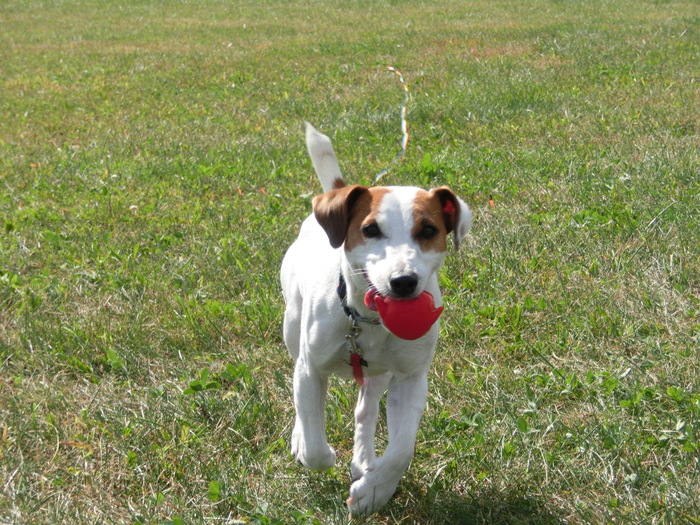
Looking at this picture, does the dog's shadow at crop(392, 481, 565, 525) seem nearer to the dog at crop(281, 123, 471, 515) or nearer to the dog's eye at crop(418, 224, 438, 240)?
the dog at crop(281, 123, 471, 515)

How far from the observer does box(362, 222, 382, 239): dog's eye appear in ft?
10.2

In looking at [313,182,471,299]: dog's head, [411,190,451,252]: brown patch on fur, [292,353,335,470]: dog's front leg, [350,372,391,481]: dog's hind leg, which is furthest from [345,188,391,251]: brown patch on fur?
[350,372,391,481]: dog's hind leg

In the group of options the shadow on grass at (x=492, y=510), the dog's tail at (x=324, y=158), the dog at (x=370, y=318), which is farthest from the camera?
the dog's tail at (x=324, y=158)

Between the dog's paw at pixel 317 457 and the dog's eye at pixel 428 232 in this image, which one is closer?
the dog's eye at pixel 428 232

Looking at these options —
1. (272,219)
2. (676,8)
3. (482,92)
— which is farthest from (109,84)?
(676,8)

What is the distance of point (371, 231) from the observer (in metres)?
3.11

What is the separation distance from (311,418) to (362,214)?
34.2 inches

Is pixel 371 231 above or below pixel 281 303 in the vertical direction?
above

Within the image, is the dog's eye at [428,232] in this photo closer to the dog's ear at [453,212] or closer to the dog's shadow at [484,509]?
the dog's ear at [453,212]

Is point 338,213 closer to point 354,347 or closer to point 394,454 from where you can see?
point 354,347

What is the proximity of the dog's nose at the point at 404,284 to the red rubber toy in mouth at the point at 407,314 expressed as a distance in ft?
0.11

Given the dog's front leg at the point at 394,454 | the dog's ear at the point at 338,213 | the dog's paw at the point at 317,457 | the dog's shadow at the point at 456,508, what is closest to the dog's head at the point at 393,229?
the dog's ear at the point at 338,213

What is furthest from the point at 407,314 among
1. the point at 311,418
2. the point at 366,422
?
the point at 366,422

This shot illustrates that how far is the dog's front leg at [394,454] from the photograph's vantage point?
314 cm
